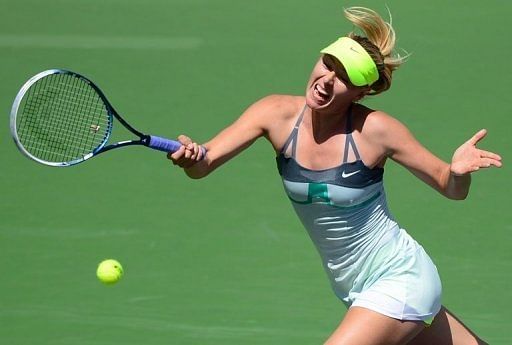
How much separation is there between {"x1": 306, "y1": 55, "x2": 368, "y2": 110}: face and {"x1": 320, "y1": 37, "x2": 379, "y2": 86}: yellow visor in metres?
0.04

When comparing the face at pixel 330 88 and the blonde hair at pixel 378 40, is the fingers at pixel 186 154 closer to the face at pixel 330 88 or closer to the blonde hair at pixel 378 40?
the face at pixel 330 88

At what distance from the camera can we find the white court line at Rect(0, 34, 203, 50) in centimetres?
1025

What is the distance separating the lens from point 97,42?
10.3m

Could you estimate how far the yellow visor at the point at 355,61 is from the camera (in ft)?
16.8

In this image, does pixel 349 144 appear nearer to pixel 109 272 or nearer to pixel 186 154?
pixel 186 154

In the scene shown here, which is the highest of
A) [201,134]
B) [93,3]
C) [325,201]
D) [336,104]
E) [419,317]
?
[93,3]

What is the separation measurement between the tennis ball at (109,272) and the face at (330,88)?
6.22 feet

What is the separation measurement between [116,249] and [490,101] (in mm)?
3359

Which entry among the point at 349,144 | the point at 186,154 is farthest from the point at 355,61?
the point at 186,154

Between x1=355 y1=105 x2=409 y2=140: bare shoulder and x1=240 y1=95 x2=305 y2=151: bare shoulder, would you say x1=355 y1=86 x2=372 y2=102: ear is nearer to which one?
x1=355 y1=105 x2=409 y2=140: bare shoulder

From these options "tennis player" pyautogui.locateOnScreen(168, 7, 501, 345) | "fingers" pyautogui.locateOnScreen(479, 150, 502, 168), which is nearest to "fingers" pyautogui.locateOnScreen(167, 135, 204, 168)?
"tennis player" pyautogui.locateOnScreen(168, 7, 501, 345)

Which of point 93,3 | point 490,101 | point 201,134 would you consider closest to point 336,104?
point 201,134

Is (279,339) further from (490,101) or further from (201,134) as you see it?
(490,101)

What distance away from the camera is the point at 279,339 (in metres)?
6.39
